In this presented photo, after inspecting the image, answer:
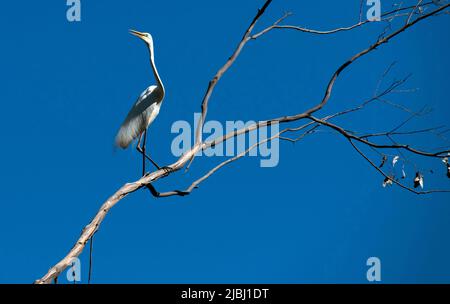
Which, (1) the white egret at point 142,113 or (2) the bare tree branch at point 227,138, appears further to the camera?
(1) the white egret at point 142,113

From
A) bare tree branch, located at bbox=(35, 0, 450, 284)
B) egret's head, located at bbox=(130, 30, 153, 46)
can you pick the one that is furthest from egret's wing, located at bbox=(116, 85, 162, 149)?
bare tree branch, located at bbox=(35, 0, 450, 284)

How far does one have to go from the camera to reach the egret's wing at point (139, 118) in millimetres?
7684

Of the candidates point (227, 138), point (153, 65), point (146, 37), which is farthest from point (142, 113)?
point (227, 138)

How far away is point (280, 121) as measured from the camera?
535cm

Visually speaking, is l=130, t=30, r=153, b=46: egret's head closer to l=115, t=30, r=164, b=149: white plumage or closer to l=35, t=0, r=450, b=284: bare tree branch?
l=115, t=30, r=164, b=149: white plumage

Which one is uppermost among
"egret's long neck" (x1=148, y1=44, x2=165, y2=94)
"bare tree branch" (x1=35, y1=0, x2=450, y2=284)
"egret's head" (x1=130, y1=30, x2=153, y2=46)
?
"egret's head" (x1=130, y1=30, x2=153, y2=46)

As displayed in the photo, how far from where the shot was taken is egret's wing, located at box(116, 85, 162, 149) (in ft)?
25.2

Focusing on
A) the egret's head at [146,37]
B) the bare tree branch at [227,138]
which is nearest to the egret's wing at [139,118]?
the egret's head at [146,37]

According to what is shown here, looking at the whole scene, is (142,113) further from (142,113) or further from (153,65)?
(153,65)

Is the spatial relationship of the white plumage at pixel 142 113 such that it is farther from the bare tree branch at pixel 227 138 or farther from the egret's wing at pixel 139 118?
the bare tree branch at pixel 227 138
